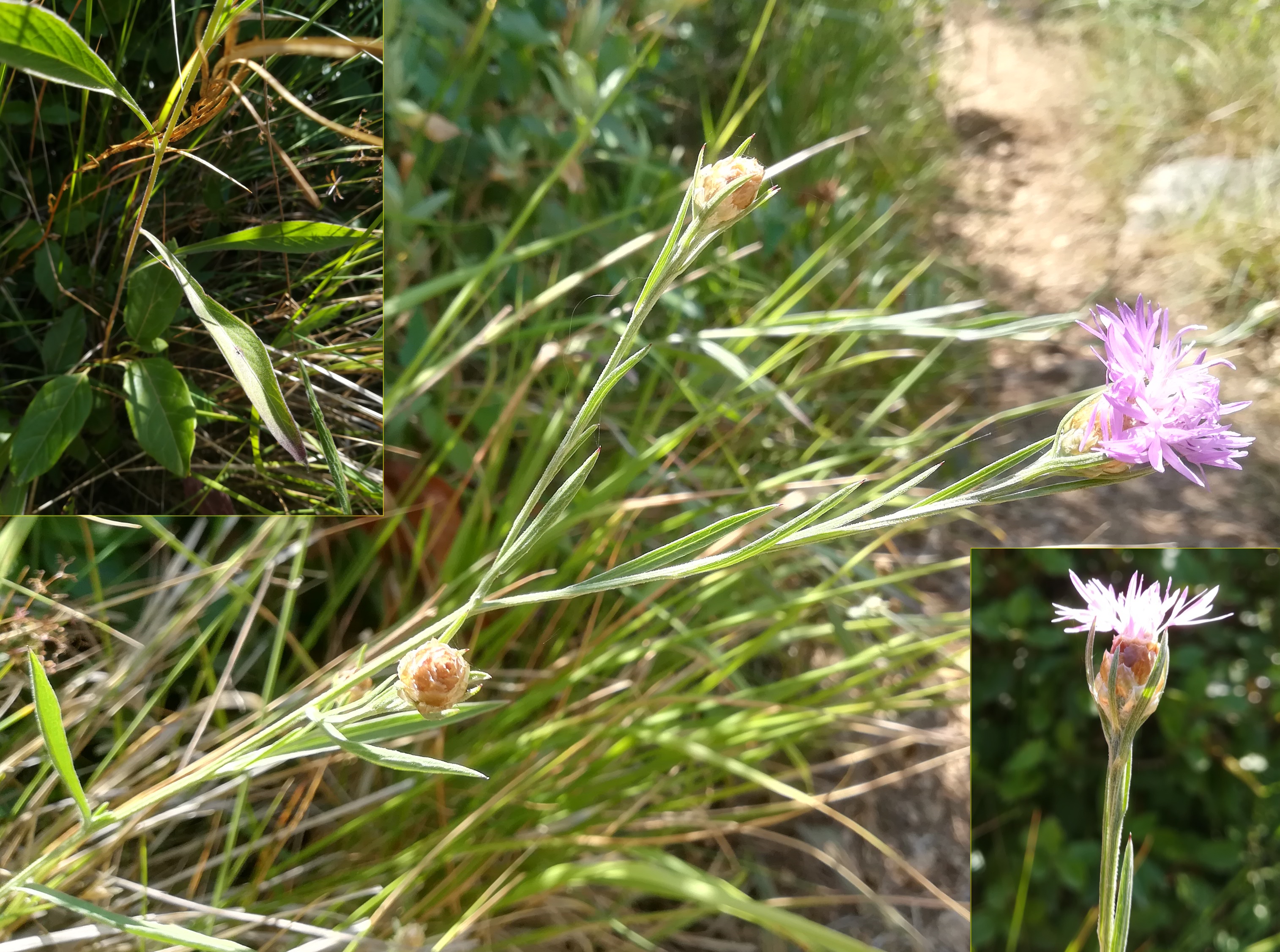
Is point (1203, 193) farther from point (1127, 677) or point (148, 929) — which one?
point (148, 929)

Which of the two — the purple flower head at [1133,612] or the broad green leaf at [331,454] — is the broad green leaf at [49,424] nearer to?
the broad green leaf at [331,454]

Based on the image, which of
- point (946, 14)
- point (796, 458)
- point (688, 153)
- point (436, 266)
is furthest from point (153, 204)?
point (946, 14)

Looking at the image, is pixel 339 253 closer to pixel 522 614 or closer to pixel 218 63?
pixel 218 63

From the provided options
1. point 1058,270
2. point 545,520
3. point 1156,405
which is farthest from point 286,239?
point 1058,270

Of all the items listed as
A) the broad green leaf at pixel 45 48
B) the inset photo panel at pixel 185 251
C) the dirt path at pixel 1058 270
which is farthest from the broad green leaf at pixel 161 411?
the dirt path at pixel 1058 270

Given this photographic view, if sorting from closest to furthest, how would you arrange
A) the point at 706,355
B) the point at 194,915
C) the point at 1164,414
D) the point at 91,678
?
the point at 1164,414, the point at 194,915, the point at 91,678, the point at 706,355

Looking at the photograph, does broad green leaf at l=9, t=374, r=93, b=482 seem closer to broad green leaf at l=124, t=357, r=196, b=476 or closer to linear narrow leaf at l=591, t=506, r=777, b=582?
broad green leaf at l=124, t=357, r=196, b=476
